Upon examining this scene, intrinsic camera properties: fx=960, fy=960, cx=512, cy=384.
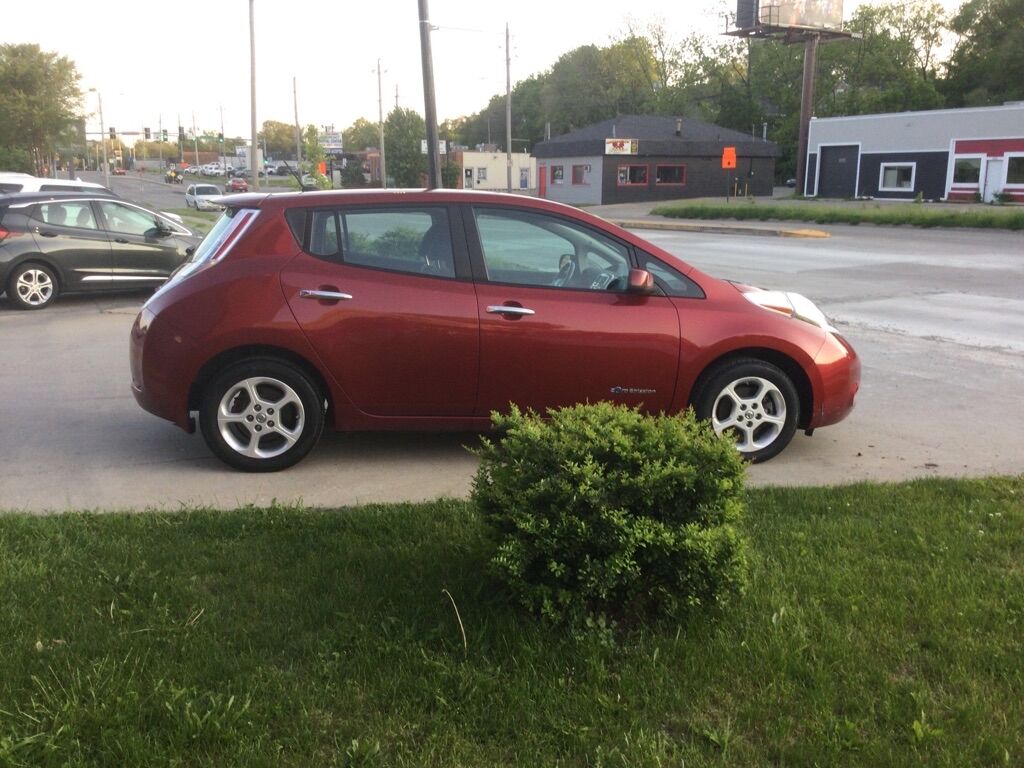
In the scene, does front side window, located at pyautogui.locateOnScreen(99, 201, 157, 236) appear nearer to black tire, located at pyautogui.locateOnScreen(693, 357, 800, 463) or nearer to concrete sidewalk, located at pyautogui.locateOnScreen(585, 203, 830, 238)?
black tire, located at pyautogui.locateOnScreen(693, 357, 800, 463)

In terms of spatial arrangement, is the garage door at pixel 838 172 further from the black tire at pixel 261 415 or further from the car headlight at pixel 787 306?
the black tire at pixel 261 415

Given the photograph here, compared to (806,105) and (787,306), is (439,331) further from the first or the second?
(806,105)

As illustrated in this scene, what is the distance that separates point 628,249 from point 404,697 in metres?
3.52

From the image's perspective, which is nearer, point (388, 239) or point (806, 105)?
point (388, 239)

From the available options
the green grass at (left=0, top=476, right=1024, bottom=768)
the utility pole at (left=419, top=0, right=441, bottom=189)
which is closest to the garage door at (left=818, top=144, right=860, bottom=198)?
the utility pole at (left=419, top=0, right=441, bottom=189)

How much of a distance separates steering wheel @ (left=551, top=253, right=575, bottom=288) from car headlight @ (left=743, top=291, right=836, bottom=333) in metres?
1.11

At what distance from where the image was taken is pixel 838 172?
5541 centimetres

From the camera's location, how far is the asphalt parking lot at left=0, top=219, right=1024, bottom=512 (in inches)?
214

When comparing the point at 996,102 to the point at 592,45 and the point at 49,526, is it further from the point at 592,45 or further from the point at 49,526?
the point at 49,526

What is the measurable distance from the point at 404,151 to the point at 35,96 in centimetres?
2028

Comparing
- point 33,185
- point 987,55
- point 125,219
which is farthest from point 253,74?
point 987,55

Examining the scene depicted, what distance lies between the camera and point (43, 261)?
13188 mm

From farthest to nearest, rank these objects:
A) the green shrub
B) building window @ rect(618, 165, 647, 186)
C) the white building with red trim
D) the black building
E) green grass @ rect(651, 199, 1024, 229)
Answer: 1. building window @ rect(618, 165, 647, 186)
2. the black building
3. the white building with red trim
4. green grass @ rect(651, 199, 1024, 229)
5. the green shrub

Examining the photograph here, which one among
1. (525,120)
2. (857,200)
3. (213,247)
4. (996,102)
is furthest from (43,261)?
(525,120)
